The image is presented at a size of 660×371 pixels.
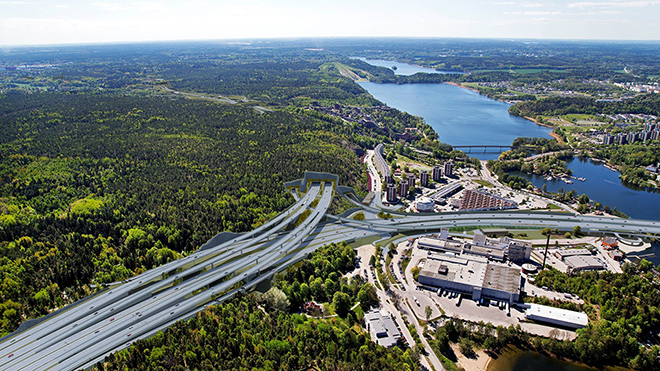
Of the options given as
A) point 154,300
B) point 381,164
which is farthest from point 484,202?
point 154,300

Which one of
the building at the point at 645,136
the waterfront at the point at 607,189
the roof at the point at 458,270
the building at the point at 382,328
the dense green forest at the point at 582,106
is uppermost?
the dense green forest at the point at 582,106

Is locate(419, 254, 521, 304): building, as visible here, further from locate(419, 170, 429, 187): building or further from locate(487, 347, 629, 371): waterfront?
locate(419, 170, 429, 187): building

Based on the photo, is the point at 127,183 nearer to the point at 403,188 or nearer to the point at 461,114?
the point at 403,188

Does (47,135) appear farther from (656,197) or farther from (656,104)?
(656,104)

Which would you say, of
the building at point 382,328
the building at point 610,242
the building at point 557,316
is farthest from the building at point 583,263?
the building at point 382,328

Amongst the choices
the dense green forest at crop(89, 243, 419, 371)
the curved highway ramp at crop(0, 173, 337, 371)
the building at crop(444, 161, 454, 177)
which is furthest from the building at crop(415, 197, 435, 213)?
the dense green forest at crop(89, 243, 419, 371)

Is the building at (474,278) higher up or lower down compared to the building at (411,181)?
lower down

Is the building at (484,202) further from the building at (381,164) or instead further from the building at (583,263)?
the building at (583,263)
